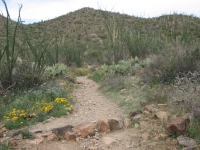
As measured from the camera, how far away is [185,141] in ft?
11.8

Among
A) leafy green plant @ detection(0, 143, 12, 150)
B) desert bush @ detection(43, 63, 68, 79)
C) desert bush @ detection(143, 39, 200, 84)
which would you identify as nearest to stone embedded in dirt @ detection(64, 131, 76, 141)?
leafy green plant @ detection(0, 143, 12, 150)

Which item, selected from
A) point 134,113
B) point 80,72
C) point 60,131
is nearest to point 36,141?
point 60,131

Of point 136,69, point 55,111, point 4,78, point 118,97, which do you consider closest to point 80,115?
point 55,111

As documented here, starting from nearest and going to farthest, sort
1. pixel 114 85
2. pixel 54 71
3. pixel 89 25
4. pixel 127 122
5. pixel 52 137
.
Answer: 1. pixel 52 137
2. pixel 127 122
3. pixel 114 85
4. pixel 54 71
5. pixel 89 25

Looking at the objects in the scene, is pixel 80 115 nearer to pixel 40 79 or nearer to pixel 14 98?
pixel 14 98

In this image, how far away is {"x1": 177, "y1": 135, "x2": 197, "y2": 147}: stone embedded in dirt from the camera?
11.6ft

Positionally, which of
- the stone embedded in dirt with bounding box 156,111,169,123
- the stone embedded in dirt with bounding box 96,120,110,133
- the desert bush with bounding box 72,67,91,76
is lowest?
the stone embedded in dirt with bounding box 96,120,110,133

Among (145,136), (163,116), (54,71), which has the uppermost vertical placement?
(54,71)

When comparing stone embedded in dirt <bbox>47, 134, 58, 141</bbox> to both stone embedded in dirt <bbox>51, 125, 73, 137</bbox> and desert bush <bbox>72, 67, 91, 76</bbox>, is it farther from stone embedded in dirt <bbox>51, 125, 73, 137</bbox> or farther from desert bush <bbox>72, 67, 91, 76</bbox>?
desert bush <bbox>72, 67, 91, 76</bbox>

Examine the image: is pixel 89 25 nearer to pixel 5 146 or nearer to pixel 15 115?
pixel 15 115

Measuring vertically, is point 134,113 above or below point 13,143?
above

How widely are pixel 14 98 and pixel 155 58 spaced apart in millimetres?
3669

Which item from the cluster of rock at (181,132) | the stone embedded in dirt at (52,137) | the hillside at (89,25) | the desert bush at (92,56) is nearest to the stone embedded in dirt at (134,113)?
the cluster of rock at (181,132)

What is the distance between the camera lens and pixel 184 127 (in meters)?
3.73
